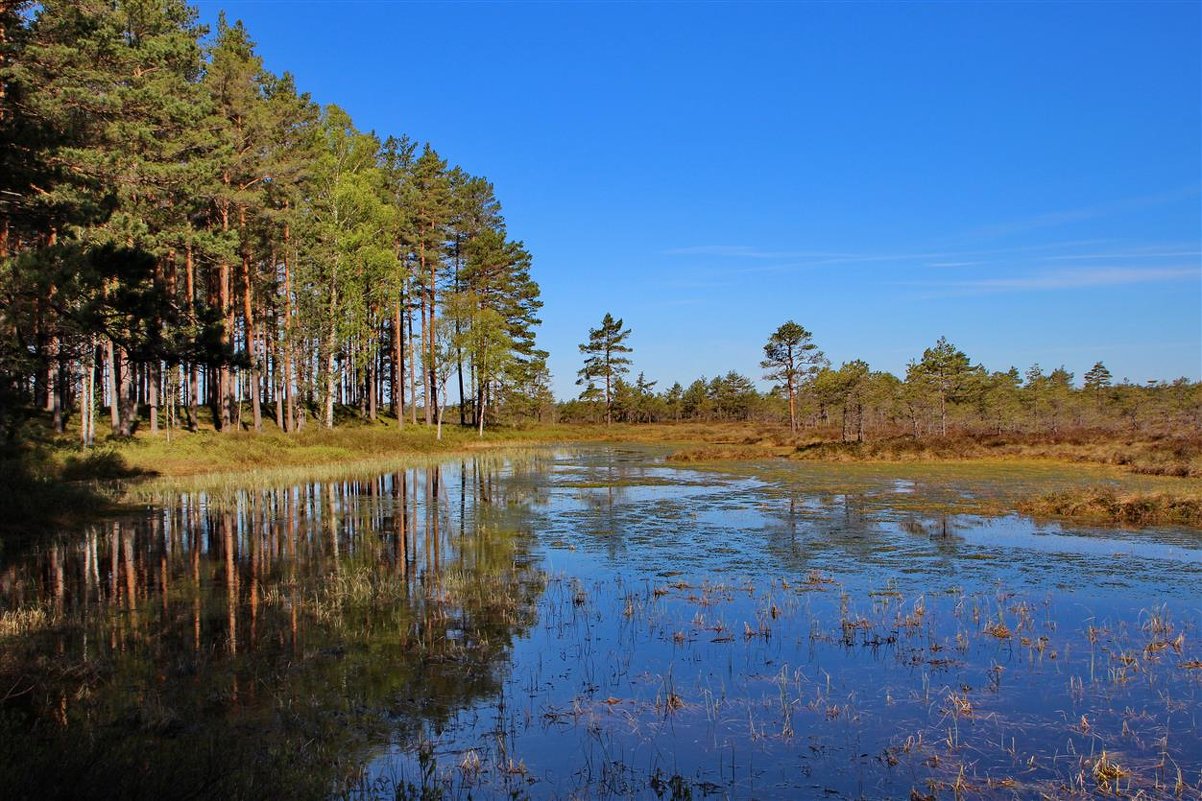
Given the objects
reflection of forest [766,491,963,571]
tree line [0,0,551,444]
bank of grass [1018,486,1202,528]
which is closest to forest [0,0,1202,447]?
tree line [0,0,551,444]

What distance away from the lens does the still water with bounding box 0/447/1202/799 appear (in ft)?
20.8

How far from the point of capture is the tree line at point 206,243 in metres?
16.3

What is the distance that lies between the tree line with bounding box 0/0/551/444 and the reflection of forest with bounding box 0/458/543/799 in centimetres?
510

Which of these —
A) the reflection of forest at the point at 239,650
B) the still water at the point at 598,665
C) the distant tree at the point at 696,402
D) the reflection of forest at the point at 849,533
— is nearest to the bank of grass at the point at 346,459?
the still water at the point at 598,665

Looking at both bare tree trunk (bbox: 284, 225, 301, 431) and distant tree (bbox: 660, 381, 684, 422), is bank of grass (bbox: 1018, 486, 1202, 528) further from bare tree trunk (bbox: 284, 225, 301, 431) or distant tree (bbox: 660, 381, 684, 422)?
distant tree (bbox: 660, 381, 684, 422)

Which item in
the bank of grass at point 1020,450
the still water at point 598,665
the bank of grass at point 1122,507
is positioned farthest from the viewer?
the bank of grass at point 1020,450

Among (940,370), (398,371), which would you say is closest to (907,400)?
(940,370)

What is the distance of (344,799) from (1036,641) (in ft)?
30.5

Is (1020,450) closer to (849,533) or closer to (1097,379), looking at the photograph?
(849,533)

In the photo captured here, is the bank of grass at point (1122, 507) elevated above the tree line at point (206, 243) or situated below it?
below

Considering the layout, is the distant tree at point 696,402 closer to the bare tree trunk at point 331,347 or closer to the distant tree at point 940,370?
the distant tree at point 940,370

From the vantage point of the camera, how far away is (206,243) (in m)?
22.8

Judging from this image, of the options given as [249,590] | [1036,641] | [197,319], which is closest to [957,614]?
[1036,641]

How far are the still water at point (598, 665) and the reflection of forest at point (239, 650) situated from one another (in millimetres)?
44
